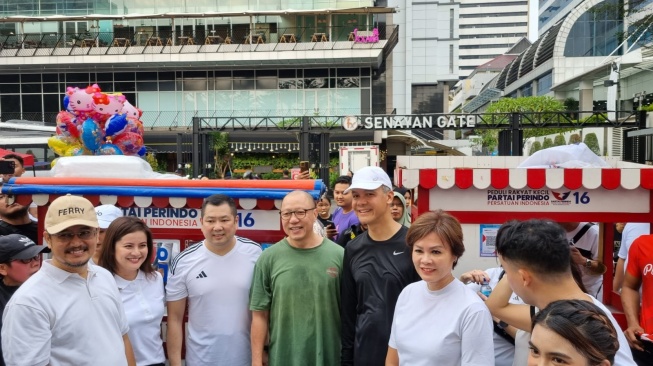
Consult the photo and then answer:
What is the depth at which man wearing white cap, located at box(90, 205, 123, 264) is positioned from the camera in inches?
157

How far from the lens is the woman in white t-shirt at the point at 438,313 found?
2848mm

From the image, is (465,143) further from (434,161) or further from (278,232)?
(278,232)

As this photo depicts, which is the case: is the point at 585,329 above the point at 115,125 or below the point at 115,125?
below

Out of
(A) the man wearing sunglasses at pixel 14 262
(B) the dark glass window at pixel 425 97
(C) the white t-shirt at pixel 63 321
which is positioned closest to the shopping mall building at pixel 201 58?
(B) the dark glass window at pixel 425 97

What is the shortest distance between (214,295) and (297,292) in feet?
1.87

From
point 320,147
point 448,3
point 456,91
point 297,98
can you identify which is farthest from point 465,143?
point 456,91

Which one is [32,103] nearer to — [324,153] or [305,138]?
[305,138]

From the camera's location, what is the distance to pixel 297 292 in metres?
3.62

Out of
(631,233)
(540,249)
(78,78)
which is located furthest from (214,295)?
(78,78)

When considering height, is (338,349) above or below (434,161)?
below

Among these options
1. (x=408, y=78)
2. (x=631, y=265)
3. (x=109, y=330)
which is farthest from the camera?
(x=408, y=78)

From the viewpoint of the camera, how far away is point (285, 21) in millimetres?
33688

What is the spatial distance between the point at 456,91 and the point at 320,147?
102539 millimetres

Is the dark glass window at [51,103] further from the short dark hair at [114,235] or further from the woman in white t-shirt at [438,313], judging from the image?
the woman in white t-shirt at [438,313]
